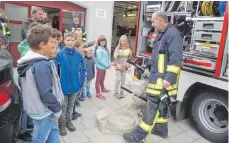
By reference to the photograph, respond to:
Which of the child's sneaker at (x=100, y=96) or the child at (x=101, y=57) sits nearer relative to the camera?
the child at (x=101, y=57)

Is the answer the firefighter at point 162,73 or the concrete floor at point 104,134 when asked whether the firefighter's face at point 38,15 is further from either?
the firefighter at point 162,73

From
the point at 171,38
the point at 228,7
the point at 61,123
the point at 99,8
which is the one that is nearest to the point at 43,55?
the point at 61,123

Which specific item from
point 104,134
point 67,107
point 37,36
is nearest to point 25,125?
point 67,107

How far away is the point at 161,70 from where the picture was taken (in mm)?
2887

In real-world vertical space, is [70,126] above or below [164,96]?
below

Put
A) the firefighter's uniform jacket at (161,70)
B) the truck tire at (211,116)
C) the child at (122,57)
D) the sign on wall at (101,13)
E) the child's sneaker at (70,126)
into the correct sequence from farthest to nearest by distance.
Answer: the sign on wall at (101,13) < the child at (122,57) < the child's sneaker at (70,126) < the truck tire at (211,116) < the firefighter's uniform jacket at (161,70)

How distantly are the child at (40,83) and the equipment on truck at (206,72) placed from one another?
2125 millimetres

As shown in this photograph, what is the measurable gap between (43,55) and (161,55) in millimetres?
1530

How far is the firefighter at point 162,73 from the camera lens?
2781mm

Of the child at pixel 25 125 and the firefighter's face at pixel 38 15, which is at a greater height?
the firefighter's face at pixel 38 15

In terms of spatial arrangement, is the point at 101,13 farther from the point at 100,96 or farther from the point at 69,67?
the point at 69,67

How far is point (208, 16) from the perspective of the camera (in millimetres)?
3449

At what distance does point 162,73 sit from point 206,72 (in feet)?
2.50

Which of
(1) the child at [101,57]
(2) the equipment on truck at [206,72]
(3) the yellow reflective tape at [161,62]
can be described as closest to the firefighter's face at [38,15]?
(1) the child at [101,57]
